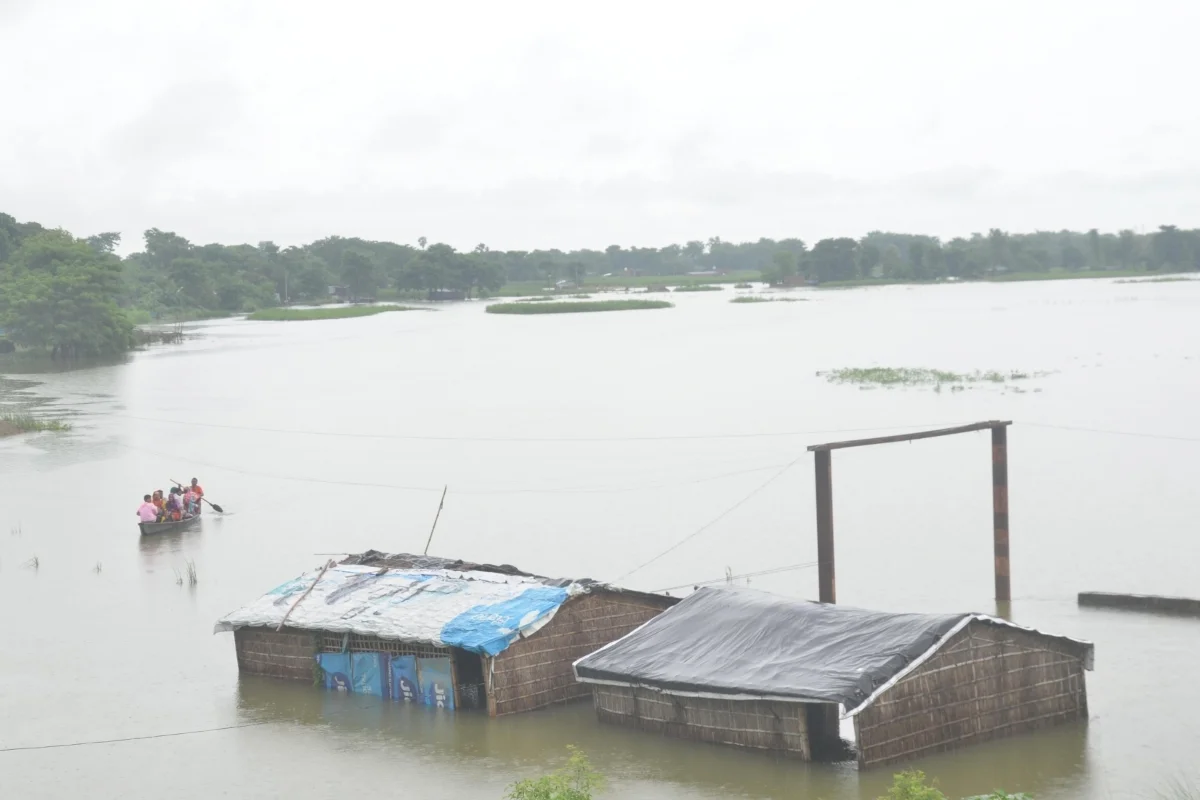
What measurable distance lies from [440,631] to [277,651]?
3.11 meters

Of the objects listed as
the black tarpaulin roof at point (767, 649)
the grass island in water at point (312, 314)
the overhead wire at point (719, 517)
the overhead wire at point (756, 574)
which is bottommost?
the overhead wire at point (756, 574)

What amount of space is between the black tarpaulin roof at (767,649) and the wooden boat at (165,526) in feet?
47.8

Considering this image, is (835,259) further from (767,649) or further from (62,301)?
(767,649)

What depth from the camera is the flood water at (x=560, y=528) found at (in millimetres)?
13070

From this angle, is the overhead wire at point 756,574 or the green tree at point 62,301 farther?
the green tree at point 62,301

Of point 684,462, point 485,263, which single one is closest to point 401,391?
point 684,462

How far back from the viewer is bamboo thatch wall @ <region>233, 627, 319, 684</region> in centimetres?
1567

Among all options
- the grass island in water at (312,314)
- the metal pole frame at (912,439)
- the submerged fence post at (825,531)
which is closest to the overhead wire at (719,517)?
the metal pole frame at (912,439)

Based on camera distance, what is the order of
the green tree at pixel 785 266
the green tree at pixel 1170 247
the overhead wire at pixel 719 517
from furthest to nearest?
the green tree at pixel 785 266 < the green tree at pixel 1170 247 < the overhead wire at pixel 719 517

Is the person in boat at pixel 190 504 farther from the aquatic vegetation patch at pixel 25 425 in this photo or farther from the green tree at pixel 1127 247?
the green tree at pixel 1127 247

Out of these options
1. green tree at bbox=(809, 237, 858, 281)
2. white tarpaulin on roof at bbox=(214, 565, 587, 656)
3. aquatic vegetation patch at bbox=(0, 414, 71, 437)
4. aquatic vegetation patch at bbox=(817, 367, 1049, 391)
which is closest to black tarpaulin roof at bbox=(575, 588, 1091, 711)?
white tarpaulin on roof at bbox=(214, 565, 587, 656)

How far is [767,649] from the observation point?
12.8 meters

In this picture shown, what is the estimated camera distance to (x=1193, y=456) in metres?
30.1

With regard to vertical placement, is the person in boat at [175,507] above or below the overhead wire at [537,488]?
above
